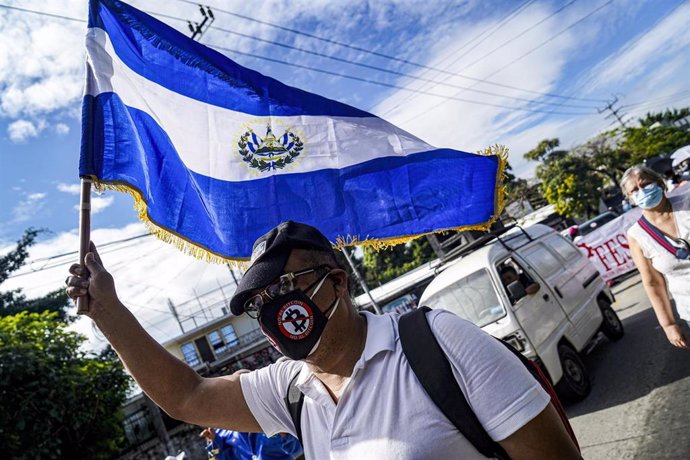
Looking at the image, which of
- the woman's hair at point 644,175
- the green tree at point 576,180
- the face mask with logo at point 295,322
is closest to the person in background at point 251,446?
the face mask with logo at point 295,322

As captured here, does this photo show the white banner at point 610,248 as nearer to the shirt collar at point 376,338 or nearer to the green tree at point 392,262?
the shirt collar at point 376,338

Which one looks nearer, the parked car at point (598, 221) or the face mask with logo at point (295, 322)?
the face mask with logo at point (295, 322)

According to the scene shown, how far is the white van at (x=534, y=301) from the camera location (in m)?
5.39

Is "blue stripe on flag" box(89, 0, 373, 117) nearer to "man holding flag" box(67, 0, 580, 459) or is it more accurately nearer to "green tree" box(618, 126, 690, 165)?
"man holding flag" box(67, 0, 580, 459)

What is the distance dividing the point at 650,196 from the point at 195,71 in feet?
11.6

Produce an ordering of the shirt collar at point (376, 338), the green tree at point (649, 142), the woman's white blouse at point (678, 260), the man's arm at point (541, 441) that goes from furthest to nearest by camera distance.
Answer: the green tree at point (649, 142)
the woman's white blouse at point (678, 260)
the shirt collar at point (376, 338)
the man's arm at point (541, 441)

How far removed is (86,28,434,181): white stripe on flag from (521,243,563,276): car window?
3.85 m

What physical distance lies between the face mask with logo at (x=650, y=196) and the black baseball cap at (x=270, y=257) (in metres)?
2.87

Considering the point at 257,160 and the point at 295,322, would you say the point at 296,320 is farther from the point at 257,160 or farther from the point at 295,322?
the point at 257,160

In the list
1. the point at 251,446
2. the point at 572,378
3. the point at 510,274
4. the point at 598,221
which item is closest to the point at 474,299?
the point at 510,274

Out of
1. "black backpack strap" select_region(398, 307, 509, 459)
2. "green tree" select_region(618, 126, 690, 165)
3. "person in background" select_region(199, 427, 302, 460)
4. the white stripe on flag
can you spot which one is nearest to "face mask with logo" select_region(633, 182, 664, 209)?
the white stripe on flag

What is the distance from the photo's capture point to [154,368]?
1.98 meters

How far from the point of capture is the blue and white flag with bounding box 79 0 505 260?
323 centimetres

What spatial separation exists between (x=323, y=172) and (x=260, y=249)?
1.75 meters
